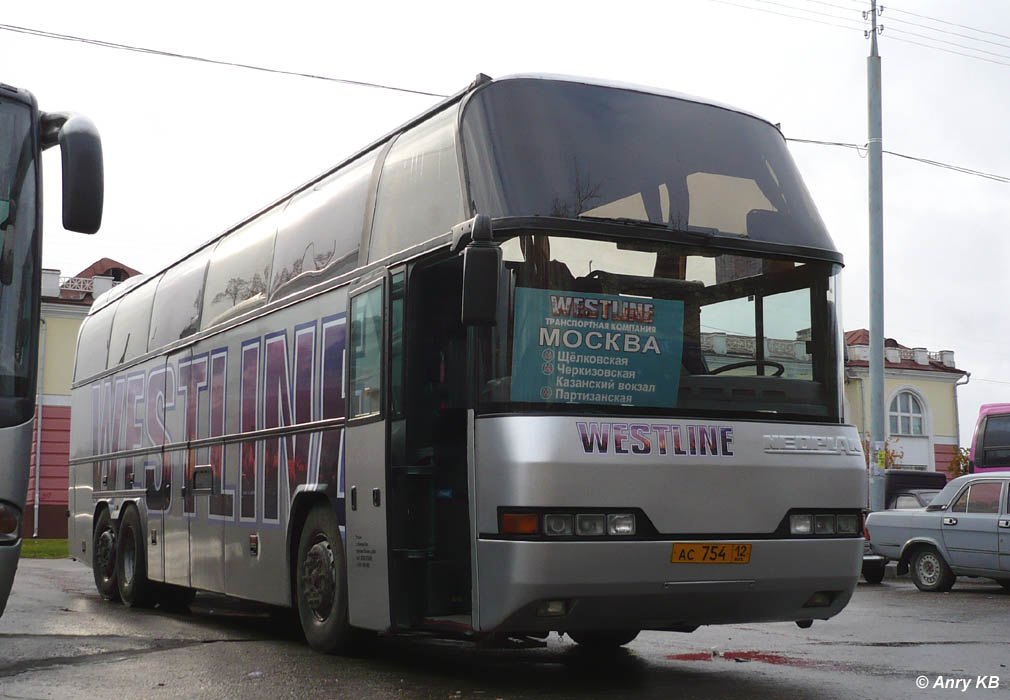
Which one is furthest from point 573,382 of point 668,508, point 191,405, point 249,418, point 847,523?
point 191,405

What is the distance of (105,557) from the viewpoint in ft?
50.5

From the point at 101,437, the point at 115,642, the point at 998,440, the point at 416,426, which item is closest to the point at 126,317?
the point at 101,437

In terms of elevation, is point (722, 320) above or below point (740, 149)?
below

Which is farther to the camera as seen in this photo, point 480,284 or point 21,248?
point 21,248

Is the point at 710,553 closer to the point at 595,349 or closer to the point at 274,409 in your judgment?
the point at 595,349

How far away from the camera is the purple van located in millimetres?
27328

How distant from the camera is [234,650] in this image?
9922 millimetres

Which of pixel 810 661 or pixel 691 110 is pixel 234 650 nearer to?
pixel 810 661

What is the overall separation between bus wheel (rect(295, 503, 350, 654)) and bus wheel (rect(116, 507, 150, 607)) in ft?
16.4

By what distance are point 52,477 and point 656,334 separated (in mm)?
38524

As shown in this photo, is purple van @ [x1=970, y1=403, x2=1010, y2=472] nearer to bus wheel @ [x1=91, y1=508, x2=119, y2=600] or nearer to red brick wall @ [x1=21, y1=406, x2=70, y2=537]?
bus wheel @ [x1=91, y1=508, x2=119, y2=600]

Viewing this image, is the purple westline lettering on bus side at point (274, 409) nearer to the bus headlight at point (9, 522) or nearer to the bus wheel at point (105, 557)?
the bus headlight at point (9, 522)

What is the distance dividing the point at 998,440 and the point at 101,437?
63.3 feet

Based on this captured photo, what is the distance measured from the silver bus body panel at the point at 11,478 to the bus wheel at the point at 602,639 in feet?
14.2
